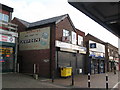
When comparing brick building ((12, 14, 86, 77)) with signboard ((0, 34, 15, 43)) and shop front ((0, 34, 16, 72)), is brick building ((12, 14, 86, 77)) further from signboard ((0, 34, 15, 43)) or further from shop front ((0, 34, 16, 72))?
signboard ((0, 34, 15, 43))

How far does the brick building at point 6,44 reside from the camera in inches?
574

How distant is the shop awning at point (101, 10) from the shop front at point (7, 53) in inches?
515

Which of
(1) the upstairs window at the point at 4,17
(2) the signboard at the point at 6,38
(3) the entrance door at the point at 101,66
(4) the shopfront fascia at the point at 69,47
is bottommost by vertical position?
(3) the entrance door at the point at 101,66

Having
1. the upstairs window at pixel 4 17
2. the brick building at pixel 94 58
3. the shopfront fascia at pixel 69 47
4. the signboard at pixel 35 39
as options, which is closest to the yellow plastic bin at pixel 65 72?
the shopfront fascia at pixel 69 47

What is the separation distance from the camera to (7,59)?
15.3 m

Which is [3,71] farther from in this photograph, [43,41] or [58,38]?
[58,38]

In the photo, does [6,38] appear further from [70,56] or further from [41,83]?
[70,56]

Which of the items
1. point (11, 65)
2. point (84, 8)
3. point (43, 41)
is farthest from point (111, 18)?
point (11, 65)

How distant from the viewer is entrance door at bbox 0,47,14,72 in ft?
48.2

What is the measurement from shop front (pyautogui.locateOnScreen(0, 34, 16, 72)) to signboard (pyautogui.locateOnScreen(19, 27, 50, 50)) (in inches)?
89.7

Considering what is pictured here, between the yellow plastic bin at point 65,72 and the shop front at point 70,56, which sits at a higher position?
the shop front at point 70,56

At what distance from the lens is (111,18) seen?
3496 mm

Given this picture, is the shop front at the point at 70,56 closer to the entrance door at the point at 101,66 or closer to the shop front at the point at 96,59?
the shop front at the point at 96,59

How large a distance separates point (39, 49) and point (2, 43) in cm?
429
